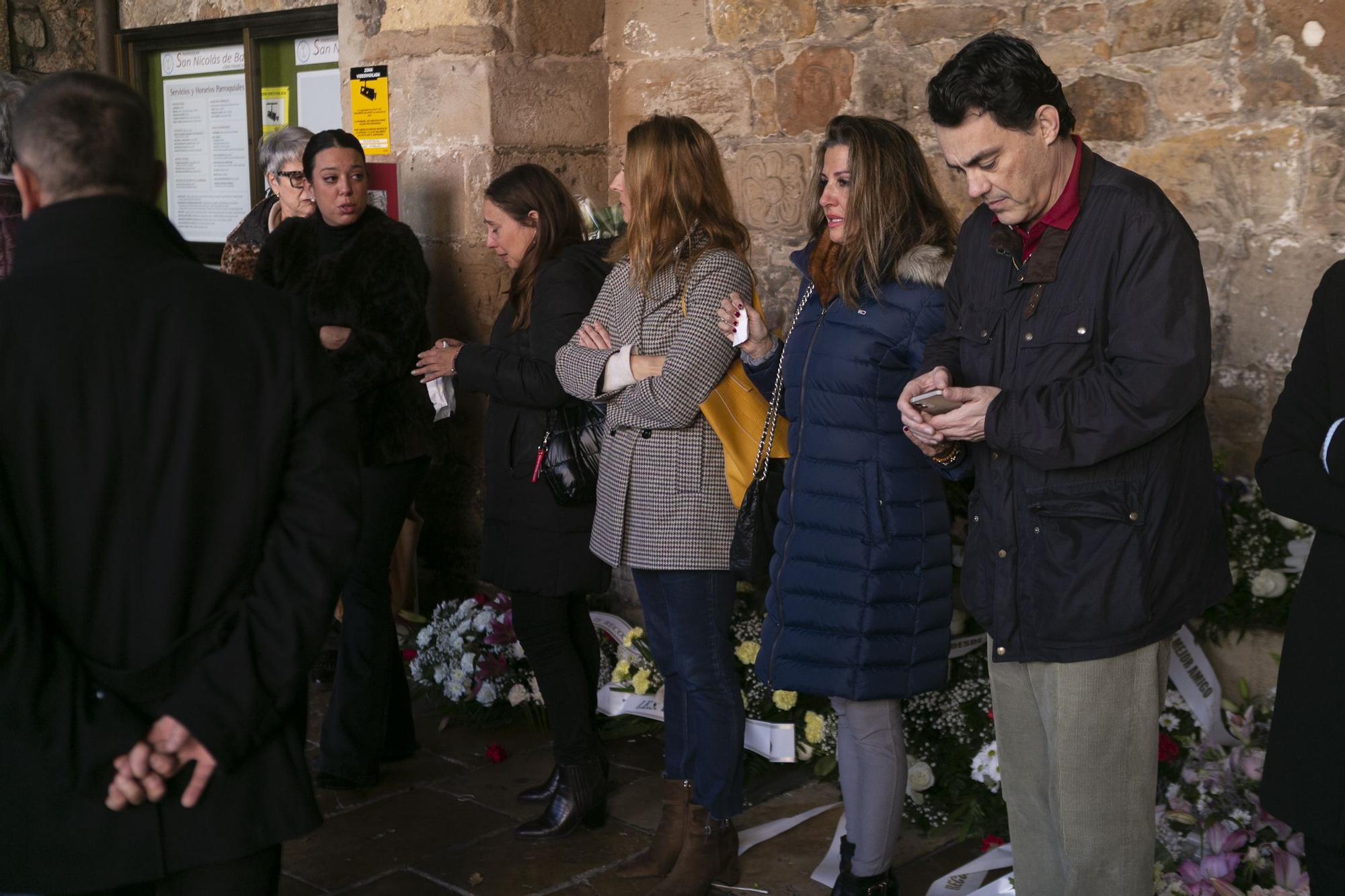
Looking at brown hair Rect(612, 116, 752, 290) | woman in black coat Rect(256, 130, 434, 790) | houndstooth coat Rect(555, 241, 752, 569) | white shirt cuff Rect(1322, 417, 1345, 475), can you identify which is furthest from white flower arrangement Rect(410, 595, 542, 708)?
white shirt cuff Rect(1322, 417, 1345, 475)

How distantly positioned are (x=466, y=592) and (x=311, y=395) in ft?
11.9

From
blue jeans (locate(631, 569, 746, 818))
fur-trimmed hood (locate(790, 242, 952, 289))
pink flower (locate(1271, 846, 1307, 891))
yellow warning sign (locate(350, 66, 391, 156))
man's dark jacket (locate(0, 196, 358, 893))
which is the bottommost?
pink flower (locate(1271, 846, 1307, 891))

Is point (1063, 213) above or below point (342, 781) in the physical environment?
above

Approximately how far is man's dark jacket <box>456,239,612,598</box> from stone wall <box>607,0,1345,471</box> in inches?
53.3

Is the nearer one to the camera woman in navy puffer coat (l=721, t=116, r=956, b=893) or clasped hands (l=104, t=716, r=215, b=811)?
clasped hands (l=104, t=716, r=215, b=811)

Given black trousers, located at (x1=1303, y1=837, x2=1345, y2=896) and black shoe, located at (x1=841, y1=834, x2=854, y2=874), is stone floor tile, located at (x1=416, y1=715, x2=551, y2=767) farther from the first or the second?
black trousers, located at (x1=1303, y1=837, x2=1345, y2=896)

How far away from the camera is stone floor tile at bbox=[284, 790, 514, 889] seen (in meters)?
3.55

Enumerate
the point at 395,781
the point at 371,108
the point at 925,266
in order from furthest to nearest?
the point at 371,108
the point at 395,781
the point at 925,266

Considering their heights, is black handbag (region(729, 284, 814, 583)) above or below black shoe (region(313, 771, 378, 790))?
above

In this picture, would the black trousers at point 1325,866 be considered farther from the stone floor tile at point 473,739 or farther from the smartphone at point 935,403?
the stone floor tile at point 473,739

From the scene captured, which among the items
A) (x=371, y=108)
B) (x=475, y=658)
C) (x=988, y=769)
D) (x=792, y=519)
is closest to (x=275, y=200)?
(x=371, y=108)

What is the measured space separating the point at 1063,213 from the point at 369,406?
90.3 inches

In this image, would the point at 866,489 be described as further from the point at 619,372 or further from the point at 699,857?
the point at 699,857

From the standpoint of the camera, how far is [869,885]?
10.1 ft
